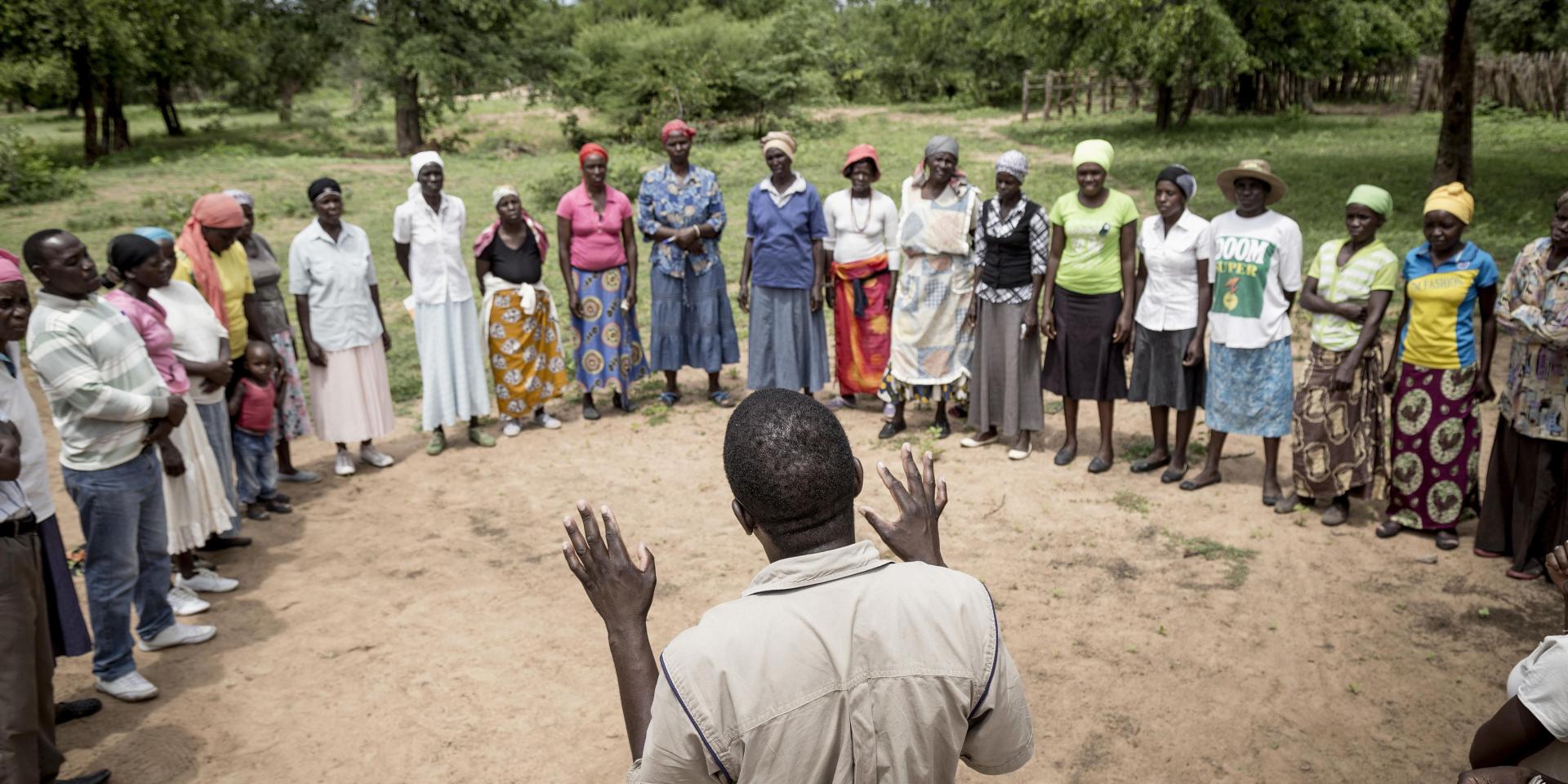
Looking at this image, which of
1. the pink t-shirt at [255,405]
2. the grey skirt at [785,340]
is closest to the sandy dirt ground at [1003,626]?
the pink t-shirt at [255,405]

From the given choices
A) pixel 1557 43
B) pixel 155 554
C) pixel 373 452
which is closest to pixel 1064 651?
pixel 155 554

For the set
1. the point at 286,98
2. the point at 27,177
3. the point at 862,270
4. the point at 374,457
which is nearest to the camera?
the point at 374,457

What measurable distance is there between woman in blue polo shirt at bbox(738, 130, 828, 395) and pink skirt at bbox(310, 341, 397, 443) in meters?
2.42

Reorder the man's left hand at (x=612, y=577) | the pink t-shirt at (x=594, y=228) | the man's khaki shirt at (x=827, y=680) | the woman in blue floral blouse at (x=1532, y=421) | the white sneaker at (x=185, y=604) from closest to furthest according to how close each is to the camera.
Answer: the man's khaki shirt at (x=827, y=680), the man's left hand at (x=612, y=577), the woman in blue floral blouse at (x=1532, y=421), the white sneaker at (x=185, y=604), the pink t-shirt at (x=594, y=228)

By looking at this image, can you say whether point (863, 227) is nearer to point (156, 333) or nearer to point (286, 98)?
point (156, 333)

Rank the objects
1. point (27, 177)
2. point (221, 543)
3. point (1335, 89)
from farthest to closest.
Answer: point (1335, 89) → point (27, 177) → point (221, 543)

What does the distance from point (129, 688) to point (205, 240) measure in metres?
2.43

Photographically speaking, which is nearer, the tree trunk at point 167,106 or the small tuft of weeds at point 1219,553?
the small tuft of weeds at point 1219,553

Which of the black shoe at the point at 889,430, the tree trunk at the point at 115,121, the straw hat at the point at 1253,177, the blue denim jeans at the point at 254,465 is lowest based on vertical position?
the black shoe at the point at 889,430

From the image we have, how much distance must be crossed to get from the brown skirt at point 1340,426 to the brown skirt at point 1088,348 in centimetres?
102

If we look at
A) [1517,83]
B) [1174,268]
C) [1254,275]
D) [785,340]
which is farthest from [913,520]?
[1517,83]

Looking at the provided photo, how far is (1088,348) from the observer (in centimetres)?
649

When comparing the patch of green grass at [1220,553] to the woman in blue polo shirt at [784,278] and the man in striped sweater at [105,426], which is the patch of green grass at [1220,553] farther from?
the man in striped sweater at [105,426]

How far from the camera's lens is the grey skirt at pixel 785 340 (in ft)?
25.3
